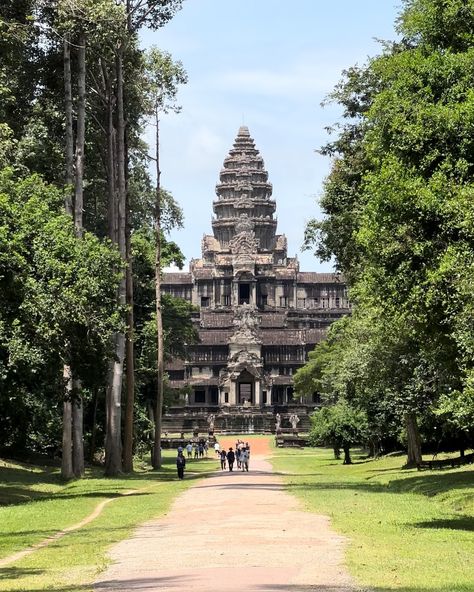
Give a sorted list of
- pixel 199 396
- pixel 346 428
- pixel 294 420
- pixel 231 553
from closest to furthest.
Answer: pixel 231 553
pixel 346 428
pixel 294 420
pixel 199 396

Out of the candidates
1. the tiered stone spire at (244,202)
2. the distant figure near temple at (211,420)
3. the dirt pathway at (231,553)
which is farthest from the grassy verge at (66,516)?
the tiered stone spire at (244,202)

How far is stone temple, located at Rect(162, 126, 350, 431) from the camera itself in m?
129

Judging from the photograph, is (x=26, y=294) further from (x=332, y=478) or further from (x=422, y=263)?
(x=332, y=478)

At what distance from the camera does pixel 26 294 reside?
3234cm

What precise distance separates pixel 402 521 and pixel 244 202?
418 ft

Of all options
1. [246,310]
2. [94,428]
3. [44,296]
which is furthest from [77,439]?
[246,310]

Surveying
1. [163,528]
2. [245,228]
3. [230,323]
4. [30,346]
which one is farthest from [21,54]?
[245,228]

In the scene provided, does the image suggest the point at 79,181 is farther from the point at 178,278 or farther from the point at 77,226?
the point at 178,278

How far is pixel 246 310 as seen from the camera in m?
135

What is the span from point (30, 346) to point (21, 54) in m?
18.2

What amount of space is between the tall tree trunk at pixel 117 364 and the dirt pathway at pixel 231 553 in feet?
55.6

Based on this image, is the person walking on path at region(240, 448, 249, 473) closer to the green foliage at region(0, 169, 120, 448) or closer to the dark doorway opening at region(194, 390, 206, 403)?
the green foliage at region(0, 169, 120, 448)

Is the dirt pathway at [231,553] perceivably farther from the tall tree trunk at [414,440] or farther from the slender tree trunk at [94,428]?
the slender tree trunk at [94,428]

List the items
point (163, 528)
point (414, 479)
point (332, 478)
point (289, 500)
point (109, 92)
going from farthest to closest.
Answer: point (109, 92)
point (332, 478)
point (414, 479)
point (289, 500)
point (163, 528)
